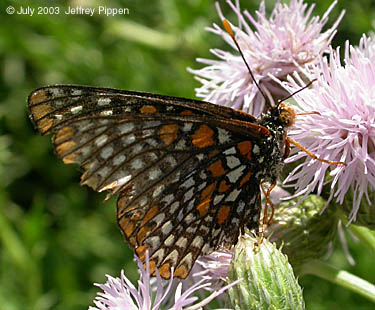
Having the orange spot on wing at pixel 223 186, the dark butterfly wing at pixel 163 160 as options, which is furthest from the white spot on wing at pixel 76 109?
the orange spot on wing at pixel 223 186

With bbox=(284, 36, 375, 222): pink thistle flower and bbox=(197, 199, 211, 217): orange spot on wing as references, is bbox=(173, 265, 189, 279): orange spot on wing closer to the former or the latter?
bbox=(197, 199, 211, 217): orange spot on wing

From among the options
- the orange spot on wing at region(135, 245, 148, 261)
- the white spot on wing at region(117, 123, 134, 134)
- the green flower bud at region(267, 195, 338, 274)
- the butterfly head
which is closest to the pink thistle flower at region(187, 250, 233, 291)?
the green flower bud at region(267, 195, 338, 274)

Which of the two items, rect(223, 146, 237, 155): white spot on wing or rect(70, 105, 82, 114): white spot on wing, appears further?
rect(223, 146, 237, 155): white spot on wing

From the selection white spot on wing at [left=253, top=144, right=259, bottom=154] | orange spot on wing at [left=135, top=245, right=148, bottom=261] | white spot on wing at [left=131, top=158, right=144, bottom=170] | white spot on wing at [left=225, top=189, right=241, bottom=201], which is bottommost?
orange spot on wing at [left=135, top=245, right=148, bottom=261]

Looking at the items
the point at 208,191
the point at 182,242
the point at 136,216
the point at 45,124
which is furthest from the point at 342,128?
the point at 45,124

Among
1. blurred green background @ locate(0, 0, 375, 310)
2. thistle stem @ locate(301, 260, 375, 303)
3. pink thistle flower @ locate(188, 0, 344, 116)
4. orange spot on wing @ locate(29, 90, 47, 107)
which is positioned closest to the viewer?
orange spot on wing @ locate(29, 90, 47, 107)

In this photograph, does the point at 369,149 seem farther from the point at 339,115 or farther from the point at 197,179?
the point at 197,179
